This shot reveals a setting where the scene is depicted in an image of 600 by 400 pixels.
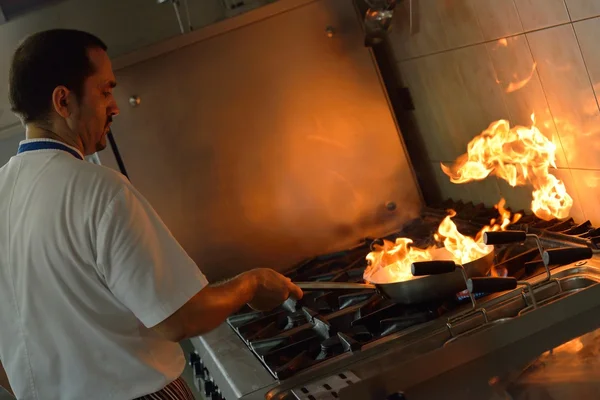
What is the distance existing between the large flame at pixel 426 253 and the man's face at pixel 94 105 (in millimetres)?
658

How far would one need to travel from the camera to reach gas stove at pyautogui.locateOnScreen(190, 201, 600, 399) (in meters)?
1.22

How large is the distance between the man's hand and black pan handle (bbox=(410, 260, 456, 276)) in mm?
272

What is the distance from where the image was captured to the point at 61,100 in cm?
125

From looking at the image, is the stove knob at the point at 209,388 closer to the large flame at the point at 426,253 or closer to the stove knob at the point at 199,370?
the stove knob at the point at 199,370

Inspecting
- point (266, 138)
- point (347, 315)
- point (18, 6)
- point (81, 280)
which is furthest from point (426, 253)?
point (18, 6)

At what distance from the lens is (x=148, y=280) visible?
3.78ft

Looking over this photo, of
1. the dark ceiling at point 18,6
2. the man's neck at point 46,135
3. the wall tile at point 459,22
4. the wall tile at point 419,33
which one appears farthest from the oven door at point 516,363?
the dark ceiling at point 18,6

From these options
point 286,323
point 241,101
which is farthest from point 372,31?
point 286,323

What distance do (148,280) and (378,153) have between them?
1178 millimetres

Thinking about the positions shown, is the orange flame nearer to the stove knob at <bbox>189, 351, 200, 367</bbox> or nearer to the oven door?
the oven door

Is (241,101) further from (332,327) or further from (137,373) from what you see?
(137,373)

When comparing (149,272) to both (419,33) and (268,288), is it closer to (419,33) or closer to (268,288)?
(268,288)

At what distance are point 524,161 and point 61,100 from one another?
3.55 feet

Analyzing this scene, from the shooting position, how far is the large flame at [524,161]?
5.45 feet
